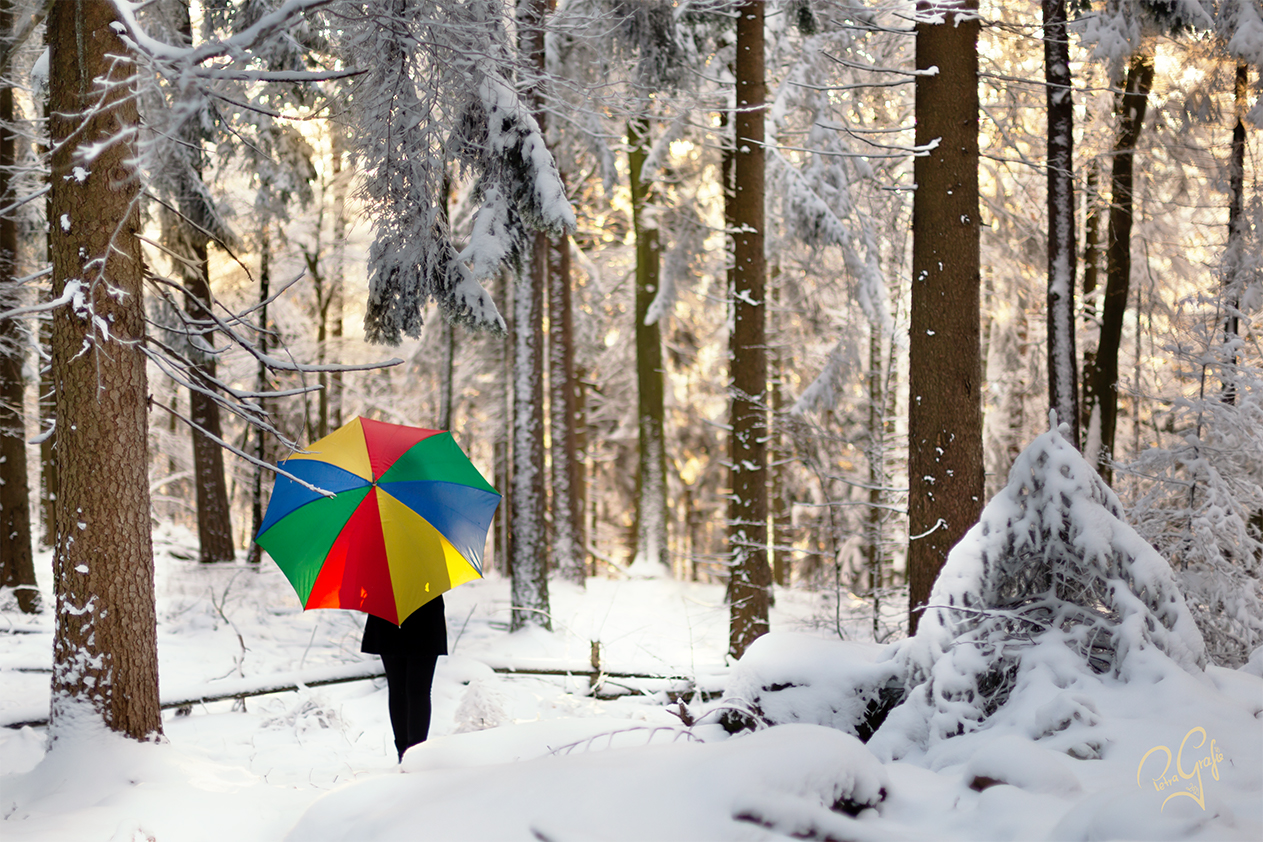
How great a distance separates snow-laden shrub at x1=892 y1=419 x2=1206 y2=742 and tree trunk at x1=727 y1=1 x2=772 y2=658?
405 cm

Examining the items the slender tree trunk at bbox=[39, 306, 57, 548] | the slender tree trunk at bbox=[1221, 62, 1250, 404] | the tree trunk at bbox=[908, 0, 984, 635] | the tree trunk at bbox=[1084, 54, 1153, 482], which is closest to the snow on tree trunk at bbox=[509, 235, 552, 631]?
the slender tree trunk at bbox=[39, 306, 57, 548]

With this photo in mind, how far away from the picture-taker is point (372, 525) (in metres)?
4.46

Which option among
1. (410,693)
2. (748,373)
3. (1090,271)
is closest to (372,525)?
(410,693)

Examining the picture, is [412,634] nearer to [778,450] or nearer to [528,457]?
[528,457]

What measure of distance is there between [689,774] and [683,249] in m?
13.6

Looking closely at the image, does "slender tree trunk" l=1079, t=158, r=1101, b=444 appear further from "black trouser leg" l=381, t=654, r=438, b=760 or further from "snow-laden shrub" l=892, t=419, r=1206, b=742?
"black trouser leg" l=381, t=654, r=438, b=760

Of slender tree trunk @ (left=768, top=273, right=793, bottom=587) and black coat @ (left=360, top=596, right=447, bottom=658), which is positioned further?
slender tree trunk @ (left=768, top=273, right=793, bottom=587)

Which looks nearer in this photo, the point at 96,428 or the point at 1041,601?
the point at 1041,601

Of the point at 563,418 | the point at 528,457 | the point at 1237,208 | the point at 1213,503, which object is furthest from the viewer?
the point at 563,418

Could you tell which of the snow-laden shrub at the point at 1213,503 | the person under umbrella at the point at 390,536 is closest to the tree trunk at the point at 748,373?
the snow-laden shrub at the point at 1213,503

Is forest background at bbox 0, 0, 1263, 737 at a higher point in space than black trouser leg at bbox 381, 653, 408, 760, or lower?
higher

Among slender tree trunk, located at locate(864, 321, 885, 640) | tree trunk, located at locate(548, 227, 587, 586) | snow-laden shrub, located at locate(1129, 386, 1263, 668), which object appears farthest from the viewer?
tree trunk, located at locate(548, 227, 587, 586)

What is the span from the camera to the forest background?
6.01 m

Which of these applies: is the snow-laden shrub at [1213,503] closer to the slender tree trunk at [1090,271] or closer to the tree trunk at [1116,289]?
the tree trunk at [1116,289]
